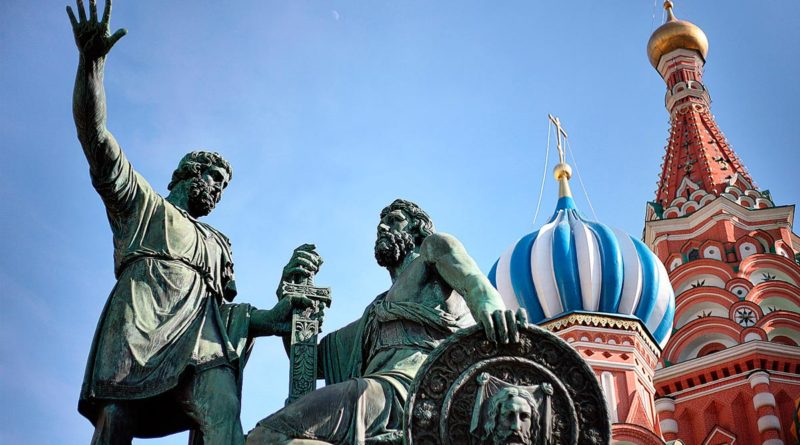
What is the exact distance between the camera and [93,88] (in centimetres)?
618

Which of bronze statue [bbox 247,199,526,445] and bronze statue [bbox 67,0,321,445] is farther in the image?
bronze statue [bbox 67,0,321,445]

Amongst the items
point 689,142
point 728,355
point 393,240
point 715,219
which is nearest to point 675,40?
point 689,142

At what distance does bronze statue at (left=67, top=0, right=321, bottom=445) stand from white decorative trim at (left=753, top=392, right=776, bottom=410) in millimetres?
26360

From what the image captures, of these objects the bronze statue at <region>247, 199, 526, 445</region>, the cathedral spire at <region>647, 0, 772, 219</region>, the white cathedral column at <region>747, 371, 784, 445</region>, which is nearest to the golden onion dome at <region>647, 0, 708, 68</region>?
the cathedral spire at <region>647, 0, 772, 219</region>

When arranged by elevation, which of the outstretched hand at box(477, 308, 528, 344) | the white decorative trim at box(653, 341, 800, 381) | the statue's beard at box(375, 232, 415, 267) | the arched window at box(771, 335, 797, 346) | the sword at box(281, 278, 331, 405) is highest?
the arched window at box(771, 335, 797, 346)

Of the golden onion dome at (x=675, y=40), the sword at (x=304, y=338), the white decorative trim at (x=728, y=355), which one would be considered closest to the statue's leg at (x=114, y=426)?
the sword at (x=304, y=338)

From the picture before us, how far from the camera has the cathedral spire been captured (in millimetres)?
38219

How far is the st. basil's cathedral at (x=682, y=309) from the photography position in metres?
30.1

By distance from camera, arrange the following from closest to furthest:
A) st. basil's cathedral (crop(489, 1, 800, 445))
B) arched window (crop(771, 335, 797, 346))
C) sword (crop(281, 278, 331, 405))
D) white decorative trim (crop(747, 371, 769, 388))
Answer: sword (crop(281, 278, 331, 405)) → st. basil's cathedral (crop(489, 1, 800, 445)) → white decorative trim (crop(747, 371, 769, 388)) → arched window (crop(771, 335, 797, 346))

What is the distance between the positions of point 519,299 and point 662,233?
7788 millimetres

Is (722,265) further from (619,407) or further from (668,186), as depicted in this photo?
(619,407)

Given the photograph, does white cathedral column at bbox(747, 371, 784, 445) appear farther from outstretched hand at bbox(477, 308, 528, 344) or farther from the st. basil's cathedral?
outstretched hand at bbox(477, 308, 528, 344)

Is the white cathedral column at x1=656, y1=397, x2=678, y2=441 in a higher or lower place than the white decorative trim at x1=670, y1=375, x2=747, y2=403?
lower

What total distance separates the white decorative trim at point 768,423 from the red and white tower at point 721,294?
1.0 inches
